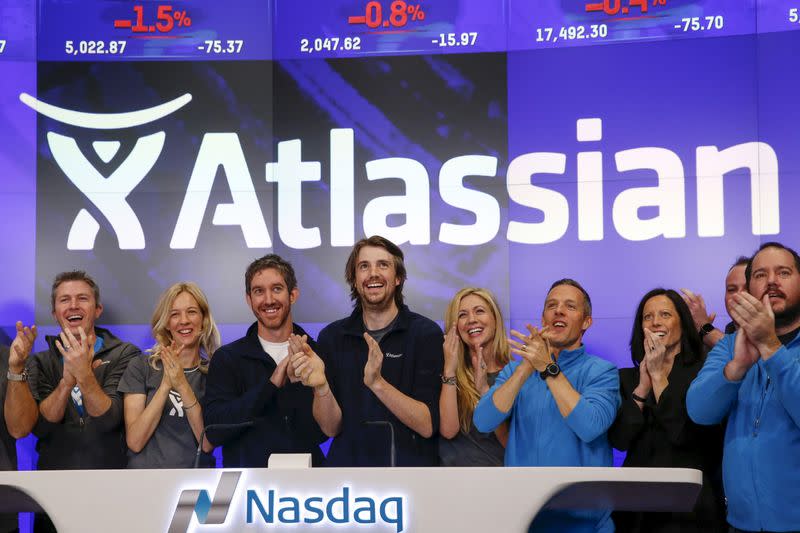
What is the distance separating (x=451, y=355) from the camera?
4.16 meters

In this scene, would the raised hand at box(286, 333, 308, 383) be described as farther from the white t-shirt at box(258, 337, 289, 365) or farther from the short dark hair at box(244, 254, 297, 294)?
the short dark hair at box(244, 254, 297, 294)

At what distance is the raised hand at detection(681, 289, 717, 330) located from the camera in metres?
4.60

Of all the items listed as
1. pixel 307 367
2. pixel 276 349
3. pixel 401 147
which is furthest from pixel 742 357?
pixel 401 147

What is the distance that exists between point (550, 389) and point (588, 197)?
1849mm

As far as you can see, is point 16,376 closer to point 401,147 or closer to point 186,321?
point 186,321

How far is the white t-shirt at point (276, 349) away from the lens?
434 cm

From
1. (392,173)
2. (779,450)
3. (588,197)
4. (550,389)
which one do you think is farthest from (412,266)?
(779,450)

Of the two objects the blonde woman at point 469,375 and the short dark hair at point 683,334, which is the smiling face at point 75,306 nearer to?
the blonde woman at point 469,375

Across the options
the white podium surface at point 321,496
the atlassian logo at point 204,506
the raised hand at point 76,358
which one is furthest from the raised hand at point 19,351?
the atlassian logo at point 204,506

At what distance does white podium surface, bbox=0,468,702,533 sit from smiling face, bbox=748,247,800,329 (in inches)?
38.6

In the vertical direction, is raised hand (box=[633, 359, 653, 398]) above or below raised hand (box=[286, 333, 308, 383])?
below

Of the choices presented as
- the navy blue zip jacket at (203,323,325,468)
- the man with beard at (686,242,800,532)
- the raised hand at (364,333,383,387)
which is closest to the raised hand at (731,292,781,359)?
the man with beard at (686,242,800,532)

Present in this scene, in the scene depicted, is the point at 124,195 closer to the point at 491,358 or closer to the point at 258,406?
the point at 258,406

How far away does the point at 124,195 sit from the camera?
Result: 5.38m
